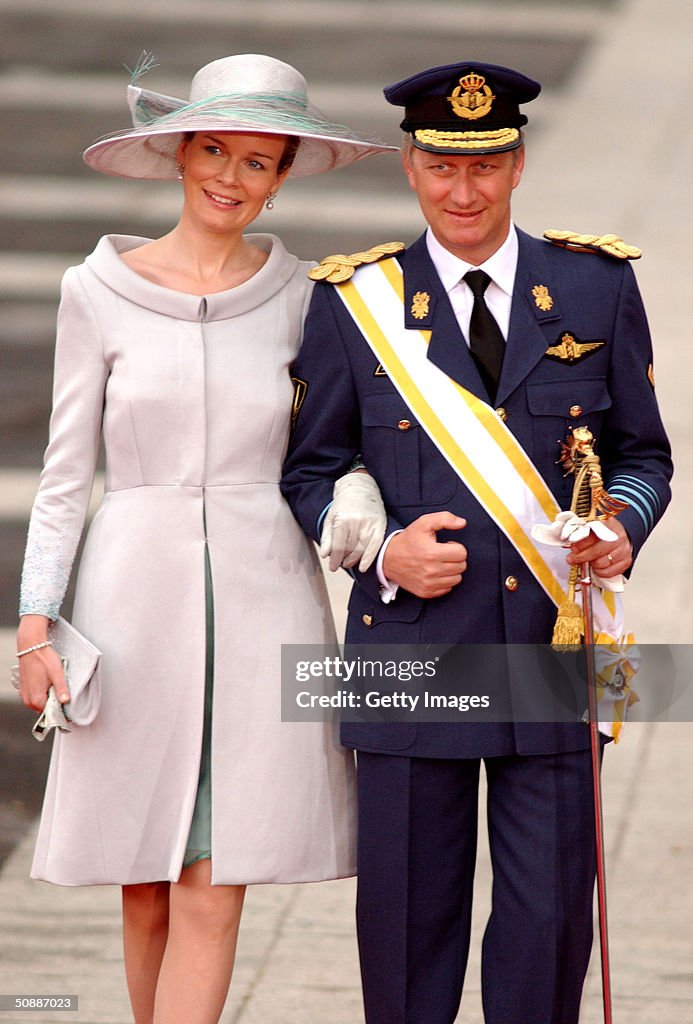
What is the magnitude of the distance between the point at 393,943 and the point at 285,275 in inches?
54.4

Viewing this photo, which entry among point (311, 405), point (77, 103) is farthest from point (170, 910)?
point (77, 103)

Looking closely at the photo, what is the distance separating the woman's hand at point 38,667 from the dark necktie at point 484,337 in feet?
3.30

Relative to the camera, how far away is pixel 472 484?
3541 millimetres

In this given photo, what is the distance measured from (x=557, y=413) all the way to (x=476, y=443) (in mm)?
168

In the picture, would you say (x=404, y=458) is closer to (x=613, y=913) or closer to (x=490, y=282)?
(x=490, y=282)

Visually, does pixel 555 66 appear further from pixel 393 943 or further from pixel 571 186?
pixel 393 943

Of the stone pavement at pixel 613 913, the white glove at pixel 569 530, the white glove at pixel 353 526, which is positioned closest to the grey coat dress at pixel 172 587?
the white glove at pixel 353 526

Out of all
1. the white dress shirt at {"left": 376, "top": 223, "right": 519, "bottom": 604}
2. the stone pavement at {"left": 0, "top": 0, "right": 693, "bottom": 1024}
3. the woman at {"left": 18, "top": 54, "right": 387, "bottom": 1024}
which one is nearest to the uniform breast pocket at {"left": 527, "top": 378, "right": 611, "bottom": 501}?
the white dress shirt at {"left": 376, "top": 223, "right": 519, "bottom": 604}

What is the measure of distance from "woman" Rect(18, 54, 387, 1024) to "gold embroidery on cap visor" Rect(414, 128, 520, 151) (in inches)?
10.7

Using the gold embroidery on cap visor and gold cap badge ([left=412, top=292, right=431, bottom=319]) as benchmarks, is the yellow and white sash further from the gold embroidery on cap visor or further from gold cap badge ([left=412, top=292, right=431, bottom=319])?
the gold embroidery on cap visor

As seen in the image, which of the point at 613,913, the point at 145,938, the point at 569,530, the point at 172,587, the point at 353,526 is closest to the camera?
the point at 569,530

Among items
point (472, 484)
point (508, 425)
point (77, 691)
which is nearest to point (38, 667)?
point (77, 691)

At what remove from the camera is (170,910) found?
3752 millimetres

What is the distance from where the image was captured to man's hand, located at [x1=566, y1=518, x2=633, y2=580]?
11.1 feet
